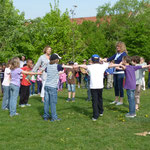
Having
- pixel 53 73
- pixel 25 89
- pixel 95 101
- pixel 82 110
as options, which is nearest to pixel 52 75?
pixel 53 73

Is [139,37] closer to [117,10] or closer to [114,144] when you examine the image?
[117,10]

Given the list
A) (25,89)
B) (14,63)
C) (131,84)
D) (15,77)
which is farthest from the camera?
(25,89)

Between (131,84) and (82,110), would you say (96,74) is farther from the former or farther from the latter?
(82,110)

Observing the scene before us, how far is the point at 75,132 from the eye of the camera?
6.39m

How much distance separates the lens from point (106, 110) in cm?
918

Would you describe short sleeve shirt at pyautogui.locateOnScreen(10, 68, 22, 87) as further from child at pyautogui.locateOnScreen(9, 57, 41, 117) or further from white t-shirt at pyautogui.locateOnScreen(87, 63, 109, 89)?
white t-shirt at pyautogui.locateOnScreen(87, 63, 109, 89)

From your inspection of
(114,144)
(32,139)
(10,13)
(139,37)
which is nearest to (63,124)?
(32,139)

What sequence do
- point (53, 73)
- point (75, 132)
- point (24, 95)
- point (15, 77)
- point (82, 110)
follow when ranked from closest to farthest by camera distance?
point (75, 132)
point (53, 73)
point (15, 77)
point (82, 110)
point (24, 95)

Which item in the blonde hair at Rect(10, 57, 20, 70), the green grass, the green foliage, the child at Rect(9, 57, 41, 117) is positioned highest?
the green foliage

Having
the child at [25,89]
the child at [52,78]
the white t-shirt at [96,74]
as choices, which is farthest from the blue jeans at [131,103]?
the child at [25,89]

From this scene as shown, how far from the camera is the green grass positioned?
17.7 feet

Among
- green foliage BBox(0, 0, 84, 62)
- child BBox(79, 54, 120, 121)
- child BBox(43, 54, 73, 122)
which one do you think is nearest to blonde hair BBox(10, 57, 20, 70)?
child BBox(43, 54, 73, 122)

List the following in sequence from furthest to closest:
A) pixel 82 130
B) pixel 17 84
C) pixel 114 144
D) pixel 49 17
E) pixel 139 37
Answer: pixel 139 37, pixel 49 17, pixel 17 84, pixel 82 130, pixel 114 144

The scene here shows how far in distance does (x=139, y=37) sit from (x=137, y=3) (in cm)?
1358
